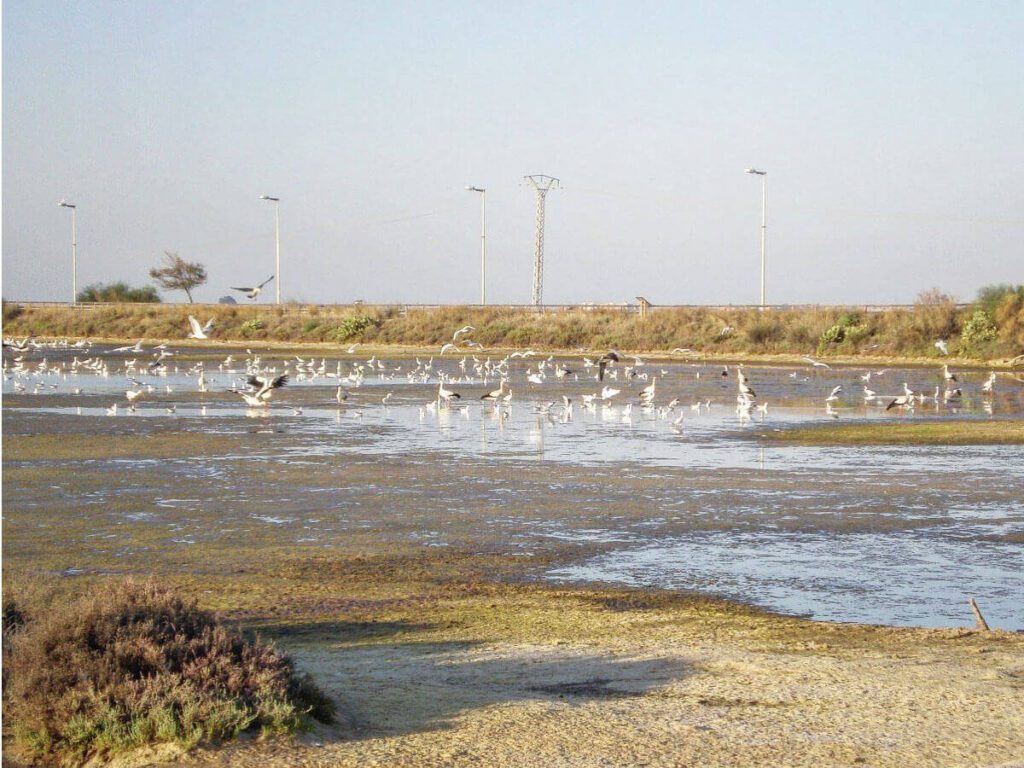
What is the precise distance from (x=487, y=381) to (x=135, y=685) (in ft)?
129

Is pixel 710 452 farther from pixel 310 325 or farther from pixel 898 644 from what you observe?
pixel 310 325

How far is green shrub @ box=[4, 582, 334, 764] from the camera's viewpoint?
709 centimetres

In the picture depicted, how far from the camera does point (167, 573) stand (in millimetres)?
12789

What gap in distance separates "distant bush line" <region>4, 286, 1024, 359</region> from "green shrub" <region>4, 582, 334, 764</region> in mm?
54209

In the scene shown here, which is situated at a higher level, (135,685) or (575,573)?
(135,685)

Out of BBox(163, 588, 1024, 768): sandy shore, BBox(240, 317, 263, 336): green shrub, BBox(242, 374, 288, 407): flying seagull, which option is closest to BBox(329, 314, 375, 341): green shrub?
BBox(240, 317, 263, 336): green shrub

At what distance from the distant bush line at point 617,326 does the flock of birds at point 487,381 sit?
4531 mm

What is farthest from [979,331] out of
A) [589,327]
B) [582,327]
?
[582,327]

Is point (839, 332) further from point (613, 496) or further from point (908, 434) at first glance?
point (613, 496)

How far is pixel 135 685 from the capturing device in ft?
23.7

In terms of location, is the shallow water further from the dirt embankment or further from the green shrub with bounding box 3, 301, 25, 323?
the green shrub with bounding box 3, 301, 25, 323

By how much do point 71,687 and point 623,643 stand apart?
4.00m

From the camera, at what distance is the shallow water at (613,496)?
13.0 metres

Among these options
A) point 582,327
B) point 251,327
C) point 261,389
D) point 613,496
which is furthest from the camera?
point 251,327
